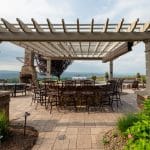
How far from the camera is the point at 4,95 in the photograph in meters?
6.51

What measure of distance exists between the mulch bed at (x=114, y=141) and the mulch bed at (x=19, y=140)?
4.47ft

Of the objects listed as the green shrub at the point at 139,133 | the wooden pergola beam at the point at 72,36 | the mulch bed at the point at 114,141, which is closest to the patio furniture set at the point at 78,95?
the wooden pergola beam at the point at 72,36

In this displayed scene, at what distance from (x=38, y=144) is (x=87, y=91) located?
4.38m

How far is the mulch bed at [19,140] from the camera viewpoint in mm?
4922

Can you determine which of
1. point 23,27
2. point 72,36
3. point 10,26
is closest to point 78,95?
point 72,36

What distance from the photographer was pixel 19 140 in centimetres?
528

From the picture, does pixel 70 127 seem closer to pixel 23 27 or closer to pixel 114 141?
pixel 114 141

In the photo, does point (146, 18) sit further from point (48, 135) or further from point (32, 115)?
point (32, 115)

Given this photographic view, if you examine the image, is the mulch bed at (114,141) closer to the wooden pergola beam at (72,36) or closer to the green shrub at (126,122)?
the green shrub at (126,122)

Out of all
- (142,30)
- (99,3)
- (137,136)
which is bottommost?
(137,136)

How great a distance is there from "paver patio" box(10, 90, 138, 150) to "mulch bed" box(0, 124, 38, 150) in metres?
0.13

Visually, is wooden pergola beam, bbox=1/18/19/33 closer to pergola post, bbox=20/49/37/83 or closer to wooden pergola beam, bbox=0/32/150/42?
wooden pergola beam, bbox=0/32/150/42

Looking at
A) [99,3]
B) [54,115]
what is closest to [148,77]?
[99,3]

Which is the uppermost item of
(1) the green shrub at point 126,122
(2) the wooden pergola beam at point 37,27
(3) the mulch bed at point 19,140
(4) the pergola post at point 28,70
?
(2) the wooden pergola beam at point 37,27
